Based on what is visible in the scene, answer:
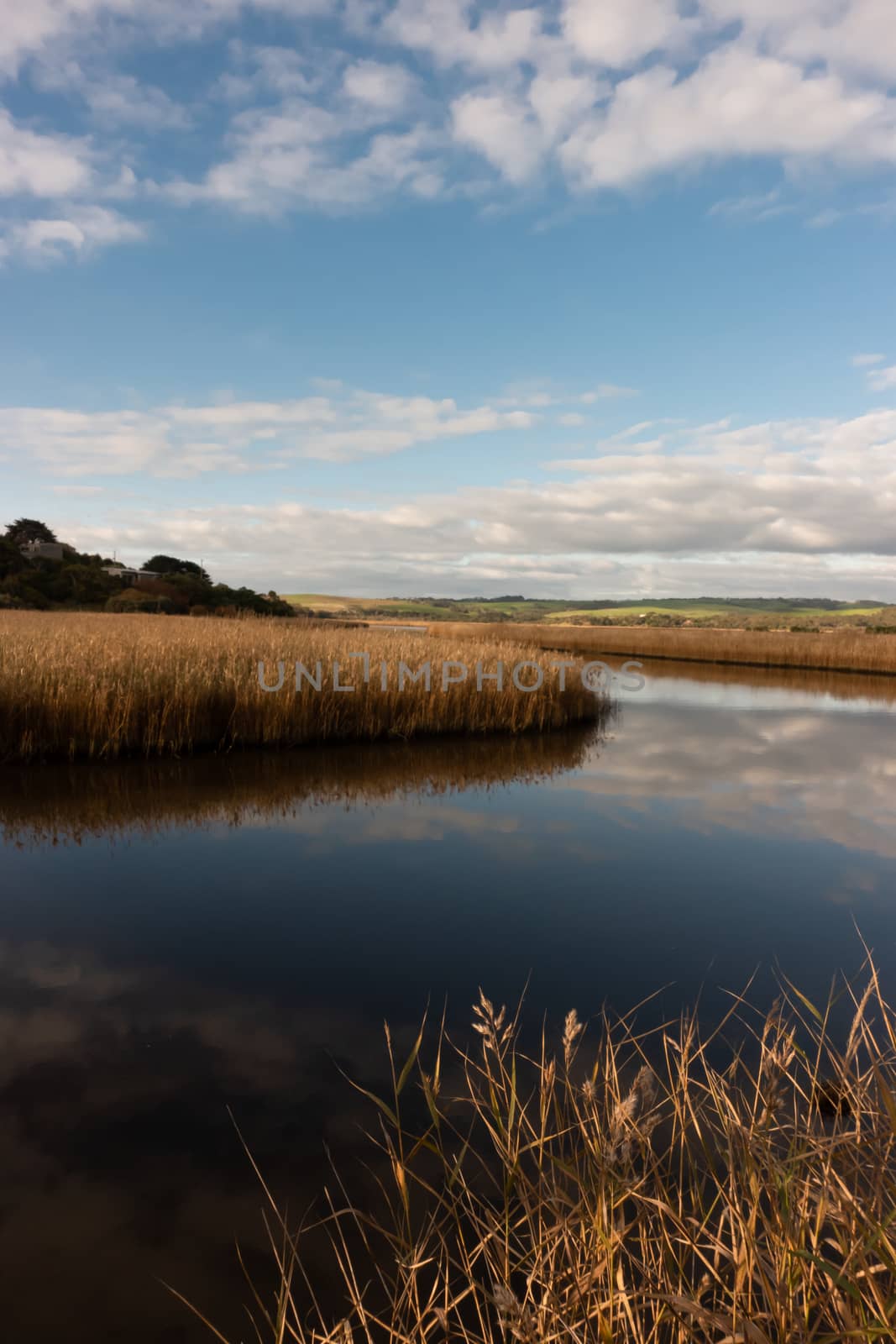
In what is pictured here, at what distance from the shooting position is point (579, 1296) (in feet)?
4.82

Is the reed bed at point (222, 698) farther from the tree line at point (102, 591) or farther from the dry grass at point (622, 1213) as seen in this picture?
the tree line at point (102, 591)

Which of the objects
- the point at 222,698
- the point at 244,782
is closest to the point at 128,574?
the point at 222,698

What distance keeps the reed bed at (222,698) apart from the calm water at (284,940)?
0.67m

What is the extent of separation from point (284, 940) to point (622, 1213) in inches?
129

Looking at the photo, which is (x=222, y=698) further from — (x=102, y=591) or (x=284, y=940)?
(x=102, y=591)

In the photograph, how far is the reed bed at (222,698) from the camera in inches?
357

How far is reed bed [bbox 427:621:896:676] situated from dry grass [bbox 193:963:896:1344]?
18993 millimetres

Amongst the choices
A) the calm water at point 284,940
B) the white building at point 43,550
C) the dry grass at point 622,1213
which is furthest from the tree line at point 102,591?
the dry grass at point 622,1213

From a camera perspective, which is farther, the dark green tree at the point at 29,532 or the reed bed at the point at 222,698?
the dark green tree at the point at 29,532

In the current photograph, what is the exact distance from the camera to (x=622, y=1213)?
5.36 ft

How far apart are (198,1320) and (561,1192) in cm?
125

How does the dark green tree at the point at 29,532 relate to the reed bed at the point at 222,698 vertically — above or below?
above

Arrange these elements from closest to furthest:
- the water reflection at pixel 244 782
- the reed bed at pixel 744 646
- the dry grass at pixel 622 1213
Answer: the dry grass at pixel 622 1213 → the water reflection at pixel 244 782 → the reed bed at pixel 744 646

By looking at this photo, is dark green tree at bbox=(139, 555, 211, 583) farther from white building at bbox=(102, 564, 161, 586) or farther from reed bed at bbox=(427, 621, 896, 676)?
reed bed at bbox=(427, 621, 896, 676)
